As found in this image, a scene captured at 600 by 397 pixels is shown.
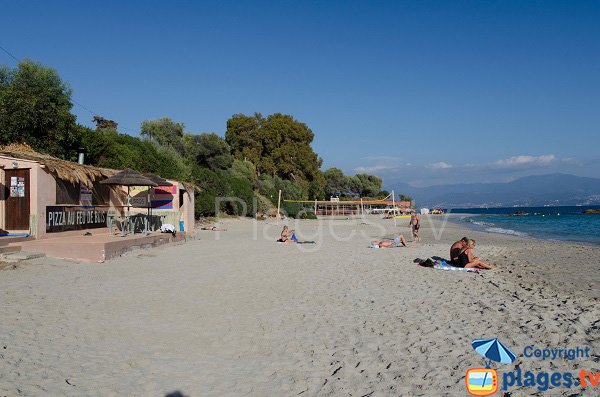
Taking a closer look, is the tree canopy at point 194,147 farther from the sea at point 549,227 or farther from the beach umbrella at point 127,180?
the sea at point 549,227

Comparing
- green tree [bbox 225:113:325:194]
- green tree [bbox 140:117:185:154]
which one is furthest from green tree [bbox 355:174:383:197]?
green tree [bbox 140:117:185:154]

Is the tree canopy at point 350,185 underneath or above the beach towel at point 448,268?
above

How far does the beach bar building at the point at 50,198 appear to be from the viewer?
37.1 feet

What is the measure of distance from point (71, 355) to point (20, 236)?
7.59m

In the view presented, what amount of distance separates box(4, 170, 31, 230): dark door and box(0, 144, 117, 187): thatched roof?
457 millimetres

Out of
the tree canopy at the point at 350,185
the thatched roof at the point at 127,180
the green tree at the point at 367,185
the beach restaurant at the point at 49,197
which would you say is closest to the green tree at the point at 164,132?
the beach restaurant at the point at 49,197

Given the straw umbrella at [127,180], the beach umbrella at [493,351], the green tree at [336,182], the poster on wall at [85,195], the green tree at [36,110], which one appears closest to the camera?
the beach umbrella at [493,351]

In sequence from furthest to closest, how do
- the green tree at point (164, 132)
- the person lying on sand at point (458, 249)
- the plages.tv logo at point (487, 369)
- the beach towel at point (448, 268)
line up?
the green tree at point (164, 132), the person lying on sand at point (458, 249), the beach towel at point (448, 268), the plages.tv logo at point (487, 369)

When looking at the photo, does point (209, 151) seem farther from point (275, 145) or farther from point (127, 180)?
point (127, 180)

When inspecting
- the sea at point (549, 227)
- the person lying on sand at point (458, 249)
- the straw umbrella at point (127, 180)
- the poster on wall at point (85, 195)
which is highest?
the straw umbrella at point (127, 180)

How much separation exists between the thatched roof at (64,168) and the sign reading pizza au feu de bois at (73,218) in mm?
838

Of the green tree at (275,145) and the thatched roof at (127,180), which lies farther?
the green tree at (275,145)

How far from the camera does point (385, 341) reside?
16.6 feet

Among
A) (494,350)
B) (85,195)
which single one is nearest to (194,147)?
(85,195)
